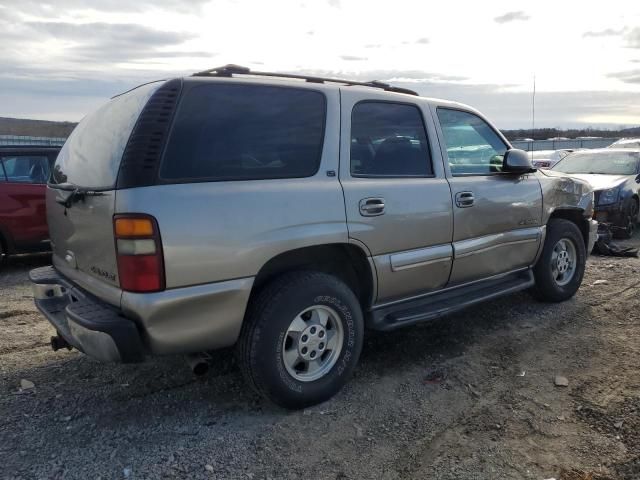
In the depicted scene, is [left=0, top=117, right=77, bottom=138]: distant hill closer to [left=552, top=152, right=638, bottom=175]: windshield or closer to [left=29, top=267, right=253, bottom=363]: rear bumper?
[left=552, top=152, right=638, bottom=175]: windshield

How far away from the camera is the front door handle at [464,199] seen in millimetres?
4176

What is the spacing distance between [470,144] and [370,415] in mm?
2386

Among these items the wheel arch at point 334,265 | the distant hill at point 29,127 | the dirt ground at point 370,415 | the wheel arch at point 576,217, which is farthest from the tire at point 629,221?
the distant hill at point 29,127

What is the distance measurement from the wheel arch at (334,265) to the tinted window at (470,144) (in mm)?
1145

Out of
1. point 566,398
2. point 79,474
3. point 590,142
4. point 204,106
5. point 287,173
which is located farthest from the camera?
point 590,142

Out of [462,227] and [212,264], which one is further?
[462,227]

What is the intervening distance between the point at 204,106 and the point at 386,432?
211 centimetres

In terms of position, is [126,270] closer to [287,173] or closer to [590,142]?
[287,173]

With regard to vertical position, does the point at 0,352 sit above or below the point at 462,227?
below

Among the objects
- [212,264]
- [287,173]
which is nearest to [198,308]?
[212,264]

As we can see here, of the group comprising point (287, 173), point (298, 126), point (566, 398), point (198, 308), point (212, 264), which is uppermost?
point (298, 126)

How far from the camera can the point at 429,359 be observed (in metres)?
4.26

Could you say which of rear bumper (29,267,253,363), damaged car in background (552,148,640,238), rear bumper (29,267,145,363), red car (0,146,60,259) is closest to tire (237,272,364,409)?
rear bumper (29,267,253,363)

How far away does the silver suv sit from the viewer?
2.88m
